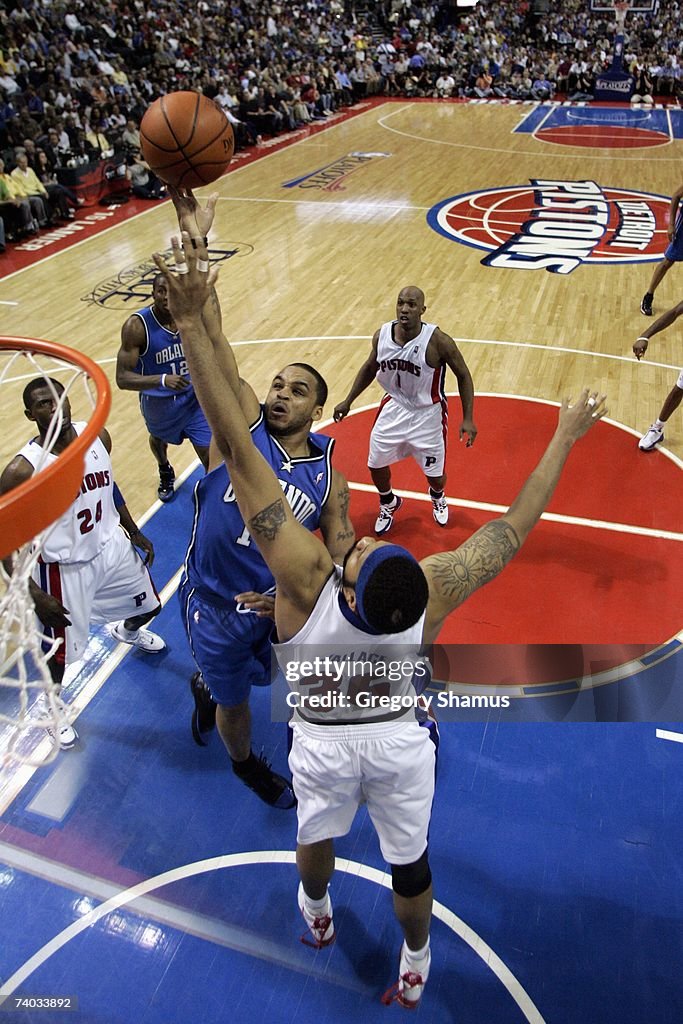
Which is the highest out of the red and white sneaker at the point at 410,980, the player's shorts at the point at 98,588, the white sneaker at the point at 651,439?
the player's shorts at the point at 98,588

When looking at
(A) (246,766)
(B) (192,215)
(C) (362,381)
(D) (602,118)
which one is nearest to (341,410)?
(C) (362,381)

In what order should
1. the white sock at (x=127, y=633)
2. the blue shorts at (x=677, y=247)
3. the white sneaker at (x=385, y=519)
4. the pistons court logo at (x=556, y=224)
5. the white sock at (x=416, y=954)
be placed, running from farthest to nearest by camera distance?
the pistons court logo at (x=556, y=224), the blue shorts at (x=677, y=247), the white sneaker at (x=385, y=519), the white sock at (x=127, y=633), the white sock at (x=416, y=954)

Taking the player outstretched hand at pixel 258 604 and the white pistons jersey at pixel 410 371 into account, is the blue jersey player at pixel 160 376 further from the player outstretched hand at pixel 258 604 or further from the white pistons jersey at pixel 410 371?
the player outstretched hand at pixel 258 604

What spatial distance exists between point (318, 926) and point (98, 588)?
1.94 metres

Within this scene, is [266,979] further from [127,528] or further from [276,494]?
[127,528]

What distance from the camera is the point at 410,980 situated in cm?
280

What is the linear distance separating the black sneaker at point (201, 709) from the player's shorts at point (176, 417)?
1989 mm

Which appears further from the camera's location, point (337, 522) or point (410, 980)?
point (337, 522)

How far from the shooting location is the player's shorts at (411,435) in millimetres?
5219

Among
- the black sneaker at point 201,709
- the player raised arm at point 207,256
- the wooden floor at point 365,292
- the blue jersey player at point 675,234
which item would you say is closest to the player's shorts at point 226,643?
the black sneaker at point 201,709

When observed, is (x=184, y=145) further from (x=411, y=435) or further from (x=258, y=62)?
(x=258, y=62)

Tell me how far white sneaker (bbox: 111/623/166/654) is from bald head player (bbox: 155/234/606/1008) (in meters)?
2.00

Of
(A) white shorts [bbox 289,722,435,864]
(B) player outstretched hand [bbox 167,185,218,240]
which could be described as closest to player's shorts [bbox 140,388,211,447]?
(B) player outstretched hand [bbox 167,185,218,240]

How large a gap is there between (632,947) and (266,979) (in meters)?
1.47
